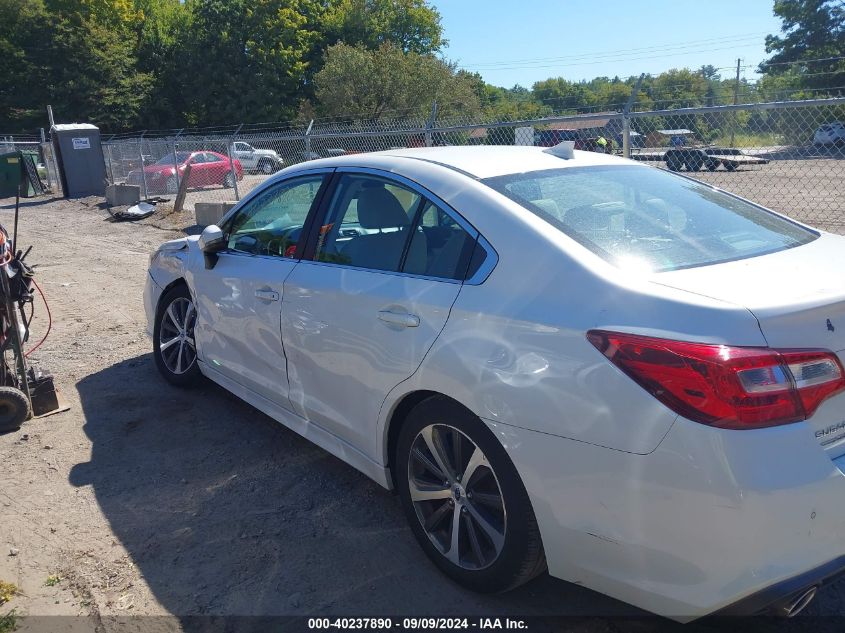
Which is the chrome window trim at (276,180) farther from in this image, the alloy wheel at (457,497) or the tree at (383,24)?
the tree at (383,24)

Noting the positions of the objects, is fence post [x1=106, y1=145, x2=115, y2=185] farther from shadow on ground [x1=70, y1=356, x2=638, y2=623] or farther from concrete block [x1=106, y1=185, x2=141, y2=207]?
shadow on ground [x1=70, y1=356, x2=638, y2=623]

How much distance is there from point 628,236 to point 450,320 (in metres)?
0.74

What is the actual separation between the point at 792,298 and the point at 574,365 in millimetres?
698

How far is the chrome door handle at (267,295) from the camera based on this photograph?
12.7ft

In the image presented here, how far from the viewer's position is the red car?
19875mm

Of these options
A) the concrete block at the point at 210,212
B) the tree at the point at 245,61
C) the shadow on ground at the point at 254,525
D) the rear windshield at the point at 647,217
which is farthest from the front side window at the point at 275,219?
the tree at the point at 245,61

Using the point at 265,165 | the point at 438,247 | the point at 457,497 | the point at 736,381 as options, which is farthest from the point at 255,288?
the point at 265,165

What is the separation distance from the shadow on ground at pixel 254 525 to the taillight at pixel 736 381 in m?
1.12

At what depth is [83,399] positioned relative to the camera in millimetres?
5301

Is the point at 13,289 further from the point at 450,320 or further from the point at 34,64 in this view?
the point at 34,64

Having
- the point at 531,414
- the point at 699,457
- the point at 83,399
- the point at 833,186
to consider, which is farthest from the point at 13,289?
the point at 833,186

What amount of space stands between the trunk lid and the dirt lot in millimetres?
1047

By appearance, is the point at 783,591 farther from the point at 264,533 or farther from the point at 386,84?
the point at 386,84

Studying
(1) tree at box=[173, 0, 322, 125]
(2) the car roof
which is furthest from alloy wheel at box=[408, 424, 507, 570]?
(1) tree at box=[173, 0, 322, 125]
